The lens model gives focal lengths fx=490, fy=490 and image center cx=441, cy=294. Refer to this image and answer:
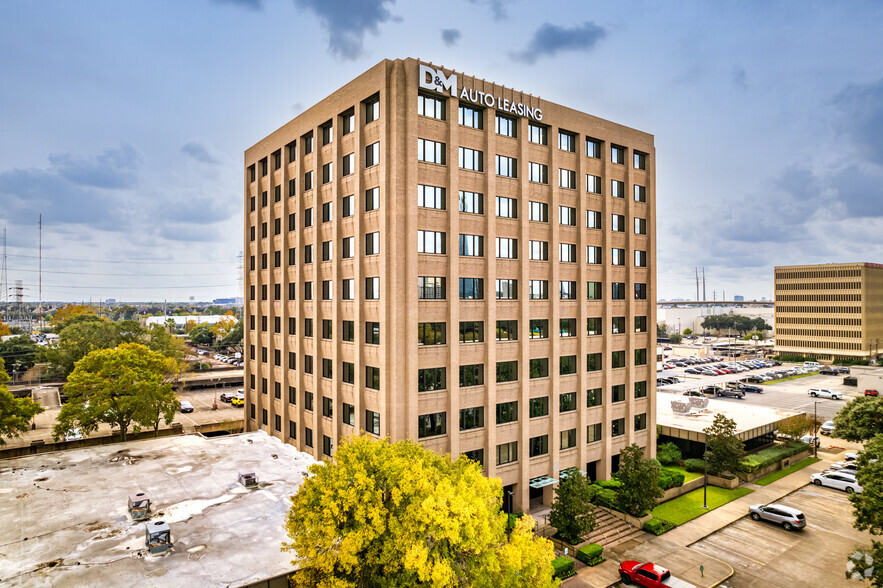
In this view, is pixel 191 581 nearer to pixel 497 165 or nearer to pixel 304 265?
pixel 304 265

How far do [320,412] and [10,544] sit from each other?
73.7 feet

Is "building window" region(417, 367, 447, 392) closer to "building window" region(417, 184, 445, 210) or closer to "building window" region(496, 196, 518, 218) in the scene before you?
"building window" region(417, 184, 445, 210)

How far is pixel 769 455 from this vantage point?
2297 inches

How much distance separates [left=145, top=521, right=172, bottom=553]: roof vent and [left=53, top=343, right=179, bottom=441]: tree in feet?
94.2

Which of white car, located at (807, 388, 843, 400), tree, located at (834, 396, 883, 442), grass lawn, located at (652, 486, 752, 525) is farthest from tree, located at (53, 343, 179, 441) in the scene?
white car, located at (807, 388, 843, 400)

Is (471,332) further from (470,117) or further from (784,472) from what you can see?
(784,472)

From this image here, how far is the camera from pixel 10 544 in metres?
28.8

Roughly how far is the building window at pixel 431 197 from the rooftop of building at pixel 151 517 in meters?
24.8

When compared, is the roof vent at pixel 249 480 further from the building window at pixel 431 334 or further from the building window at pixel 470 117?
the building window at pixel 470 117

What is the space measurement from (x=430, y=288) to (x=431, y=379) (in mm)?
7127

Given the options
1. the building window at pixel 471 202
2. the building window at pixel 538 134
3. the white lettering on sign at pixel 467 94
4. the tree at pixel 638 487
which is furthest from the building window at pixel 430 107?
the tree at pixel 638 487

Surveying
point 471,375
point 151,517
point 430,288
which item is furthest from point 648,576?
point 151,517

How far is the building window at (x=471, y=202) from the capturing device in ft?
133

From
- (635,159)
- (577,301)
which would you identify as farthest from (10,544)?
(635,159)
